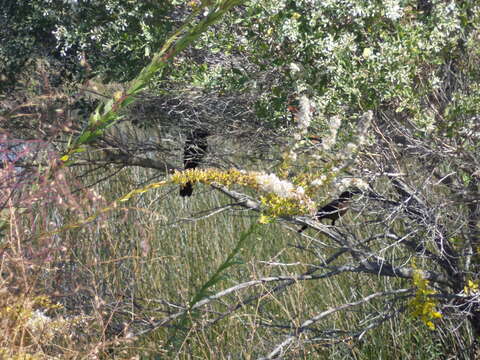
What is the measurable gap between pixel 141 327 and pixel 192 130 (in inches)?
39.3

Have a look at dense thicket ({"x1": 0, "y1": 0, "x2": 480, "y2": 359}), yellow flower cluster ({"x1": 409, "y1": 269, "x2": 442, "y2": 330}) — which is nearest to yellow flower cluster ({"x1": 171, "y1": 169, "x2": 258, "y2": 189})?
dense thicket ({"x1": 0, "y1": 0, "x2": 480, "y2": 359})

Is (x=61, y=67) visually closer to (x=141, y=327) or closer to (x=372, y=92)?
(x=141, y=327)

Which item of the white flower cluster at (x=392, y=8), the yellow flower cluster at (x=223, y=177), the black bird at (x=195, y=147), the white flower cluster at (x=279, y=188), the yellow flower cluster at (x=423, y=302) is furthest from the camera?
the black bird at (x=195, y=147)

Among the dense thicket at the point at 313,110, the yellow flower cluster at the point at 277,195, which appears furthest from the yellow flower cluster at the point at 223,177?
the dense thicket at the point at 313,110

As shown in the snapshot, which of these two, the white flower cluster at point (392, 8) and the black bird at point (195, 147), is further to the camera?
the black bird at point (195, 147)

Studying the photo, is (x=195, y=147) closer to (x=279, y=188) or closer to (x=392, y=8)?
(x=392, y=8)

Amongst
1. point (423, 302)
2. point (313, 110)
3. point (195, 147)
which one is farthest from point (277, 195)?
point (195, 147)

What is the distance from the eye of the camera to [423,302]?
289cm

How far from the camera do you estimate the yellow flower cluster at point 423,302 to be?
2779mm

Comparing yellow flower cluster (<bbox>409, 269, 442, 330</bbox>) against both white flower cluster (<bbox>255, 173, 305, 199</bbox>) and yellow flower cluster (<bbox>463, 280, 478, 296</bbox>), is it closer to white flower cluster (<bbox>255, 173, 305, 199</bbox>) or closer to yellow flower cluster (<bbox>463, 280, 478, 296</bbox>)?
yellow flower cluster (<bbox>463, 280, 478, 296</bbox>)

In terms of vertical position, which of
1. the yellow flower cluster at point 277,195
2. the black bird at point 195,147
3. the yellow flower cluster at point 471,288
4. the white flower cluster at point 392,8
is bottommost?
the yellow flower cluster at point 471,288

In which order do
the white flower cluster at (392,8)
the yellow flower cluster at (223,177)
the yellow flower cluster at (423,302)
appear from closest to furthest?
the yellow flower cluster at (223,177), the white flower cluster at (392,8), the yellow flower cluster at (423,302)

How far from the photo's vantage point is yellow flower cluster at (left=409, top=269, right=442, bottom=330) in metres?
2.78

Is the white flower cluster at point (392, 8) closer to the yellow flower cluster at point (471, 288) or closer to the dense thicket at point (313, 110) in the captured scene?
the dense thicket at point (313, 110)
